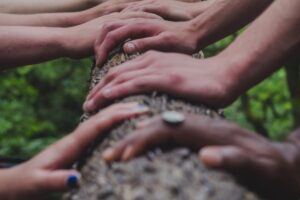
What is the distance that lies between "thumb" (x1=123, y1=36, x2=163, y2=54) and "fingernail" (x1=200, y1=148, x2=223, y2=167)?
2.72 ft

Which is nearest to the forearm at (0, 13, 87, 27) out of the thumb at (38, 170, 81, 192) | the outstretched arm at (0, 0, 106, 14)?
the outstretched arm at (0, 0, 106, 14)

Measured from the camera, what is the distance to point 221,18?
192 centimetres

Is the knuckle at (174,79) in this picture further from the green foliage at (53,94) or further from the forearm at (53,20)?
the green foliage at (53,94)

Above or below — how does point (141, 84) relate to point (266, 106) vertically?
above

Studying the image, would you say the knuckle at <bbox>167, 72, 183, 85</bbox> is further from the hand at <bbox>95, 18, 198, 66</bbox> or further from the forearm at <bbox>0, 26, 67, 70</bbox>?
the forearm at <bbox>0, 26, 67, 70</bbox>

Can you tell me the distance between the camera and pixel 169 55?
1.41m

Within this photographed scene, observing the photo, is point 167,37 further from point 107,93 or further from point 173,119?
point 173,119

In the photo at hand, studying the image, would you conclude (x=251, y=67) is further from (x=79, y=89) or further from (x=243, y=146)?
(x=79, y=89)

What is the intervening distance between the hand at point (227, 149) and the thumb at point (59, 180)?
0.09 m

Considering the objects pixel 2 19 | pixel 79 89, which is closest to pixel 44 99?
pixel 79 89

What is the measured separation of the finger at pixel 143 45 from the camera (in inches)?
68.8

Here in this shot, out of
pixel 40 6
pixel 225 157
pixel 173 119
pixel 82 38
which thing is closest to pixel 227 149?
pixel 225 157

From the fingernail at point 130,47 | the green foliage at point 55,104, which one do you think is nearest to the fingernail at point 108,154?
the fingernail at point 130,47

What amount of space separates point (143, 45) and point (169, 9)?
0.53 m
